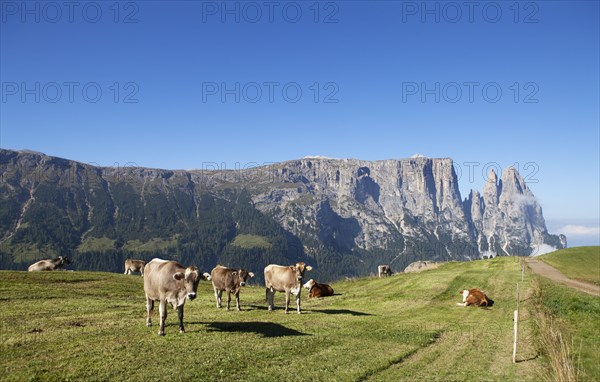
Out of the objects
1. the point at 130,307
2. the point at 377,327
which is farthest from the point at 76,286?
the point at 377,327

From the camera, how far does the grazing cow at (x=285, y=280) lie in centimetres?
2961

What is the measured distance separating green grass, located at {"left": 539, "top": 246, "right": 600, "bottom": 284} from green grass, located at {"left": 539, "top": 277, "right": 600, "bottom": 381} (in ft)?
78.6

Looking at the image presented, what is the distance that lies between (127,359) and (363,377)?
8795mm

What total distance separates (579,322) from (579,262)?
5249 cm

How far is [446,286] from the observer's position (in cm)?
4084

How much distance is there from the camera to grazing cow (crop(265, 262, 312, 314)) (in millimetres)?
29609

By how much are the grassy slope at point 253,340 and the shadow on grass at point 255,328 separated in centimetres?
5

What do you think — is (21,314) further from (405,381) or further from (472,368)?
(472,368)

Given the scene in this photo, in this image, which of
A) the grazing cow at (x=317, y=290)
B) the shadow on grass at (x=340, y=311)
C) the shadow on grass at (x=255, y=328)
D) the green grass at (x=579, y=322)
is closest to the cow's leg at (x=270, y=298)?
the shadow on grass at (x=340, y=311)

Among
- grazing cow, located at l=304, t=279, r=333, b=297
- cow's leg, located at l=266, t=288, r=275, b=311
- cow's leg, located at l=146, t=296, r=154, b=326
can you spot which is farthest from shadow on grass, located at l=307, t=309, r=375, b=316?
cow's leg, located at l=146, t=296, r=154, b=326

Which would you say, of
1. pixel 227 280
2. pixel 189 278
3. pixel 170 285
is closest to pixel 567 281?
pixel 227 280

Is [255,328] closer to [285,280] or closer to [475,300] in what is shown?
[285,280]

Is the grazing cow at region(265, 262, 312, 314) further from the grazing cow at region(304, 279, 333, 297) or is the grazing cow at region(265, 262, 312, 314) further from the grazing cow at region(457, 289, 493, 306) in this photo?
the grazing cow at region(457, 289, 493, 306)

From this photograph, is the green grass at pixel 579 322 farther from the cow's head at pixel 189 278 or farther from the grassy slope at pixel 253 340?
the cow's head at pixel 189 278
